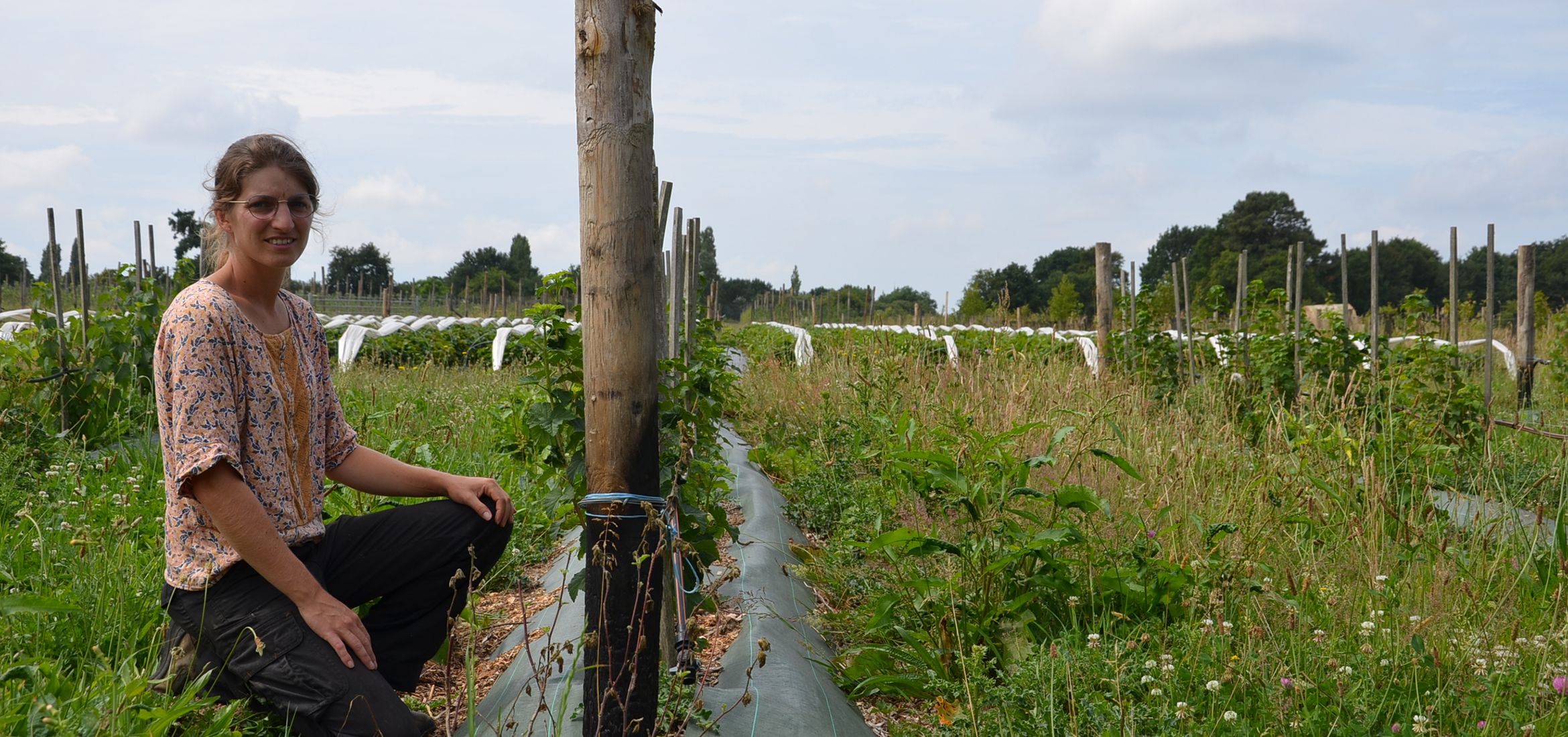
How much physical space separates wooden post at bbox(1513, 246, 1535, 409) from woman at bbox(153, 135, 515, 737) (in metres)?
11.7

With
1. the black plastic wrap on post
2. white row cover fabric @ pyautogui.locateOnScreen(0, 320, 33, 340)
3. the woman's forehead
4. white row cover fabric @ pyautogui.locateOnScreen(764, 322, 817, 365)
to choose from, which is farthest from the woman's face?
white row cover fabric @ pyautogui.locateOnScreen(764, 322, 817, 365)

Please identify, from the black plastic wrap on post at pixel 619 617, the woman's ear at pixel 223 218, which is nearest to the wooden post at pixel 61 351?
the woman's ear at pixel 223 218

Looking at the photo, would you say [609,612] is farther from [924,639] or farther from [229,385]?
[924,639]

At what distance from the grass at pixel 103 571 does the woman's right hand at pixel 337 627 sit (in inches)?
11.2

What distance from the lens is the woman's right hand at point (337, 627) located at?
2.25m

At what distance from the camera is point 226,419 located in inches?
88.2

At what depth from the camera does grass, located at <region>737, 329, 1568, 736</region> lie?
2.61 meters

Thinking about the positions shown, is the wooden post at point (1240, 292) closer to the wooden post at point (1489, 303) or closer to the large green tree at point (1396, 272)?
the wooden post at point (1489, 303)

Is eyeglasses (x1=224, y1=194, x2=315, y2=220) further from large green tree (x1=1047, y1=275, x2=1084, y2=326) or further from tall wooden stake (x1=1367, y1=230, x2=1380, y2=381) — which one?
large green tree (x1=1047, y1=275, x2=1084, y2=326)

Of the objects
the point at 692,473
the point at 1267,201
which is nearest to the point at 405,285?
the point at 1267,201

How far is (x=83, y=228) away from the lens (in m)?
6.41

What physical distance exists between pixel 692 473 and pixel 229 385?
153 centimetres

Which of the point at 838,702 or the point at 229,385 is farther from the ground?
the point at 229,385

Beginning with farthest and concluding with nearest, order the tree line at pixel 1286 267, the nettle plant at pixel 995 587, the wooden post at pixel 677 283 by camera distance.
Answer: the tree line at pixel 1286 267 < the wooden post at pixel 677 283 < the nettle plant at pixel 995 587
